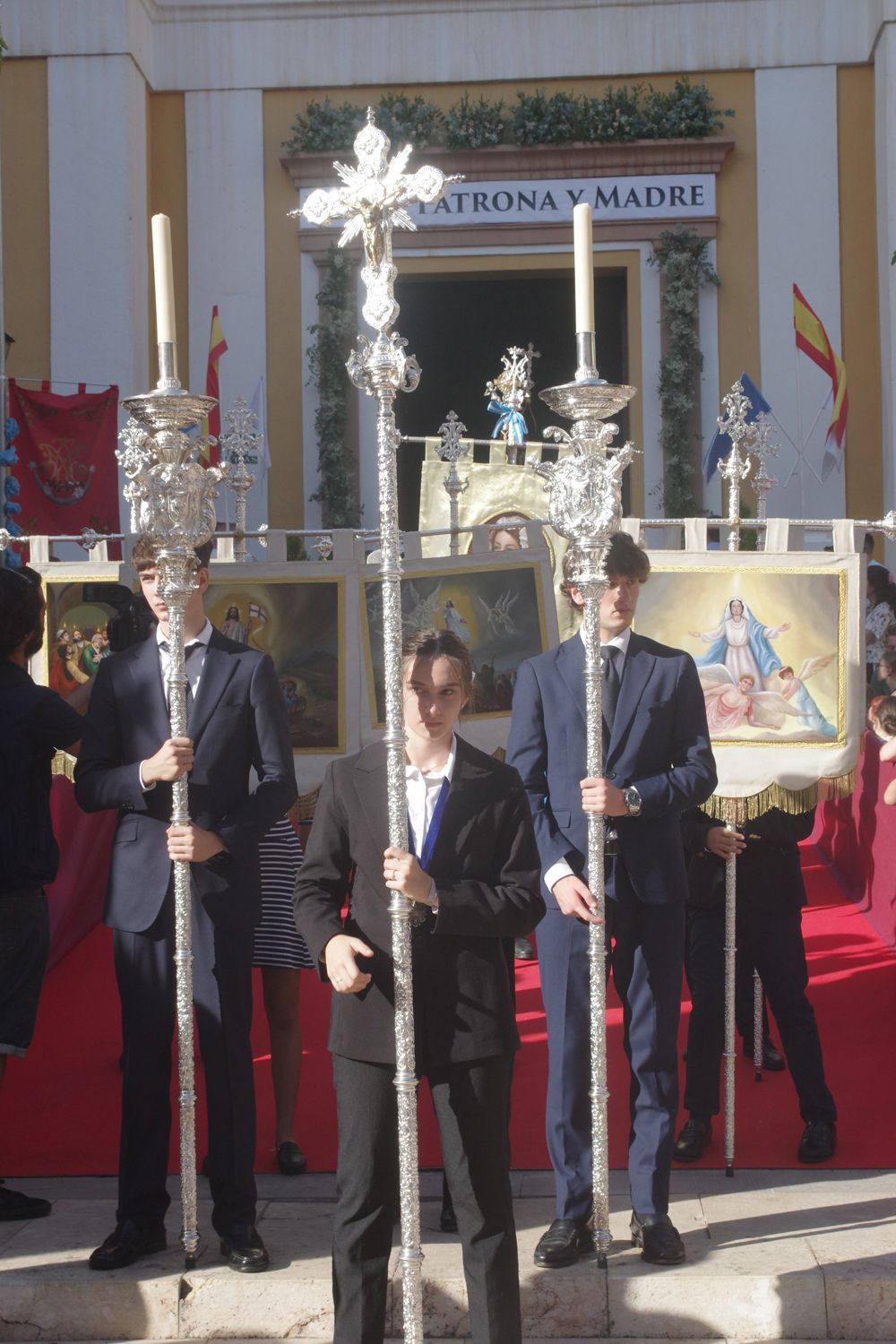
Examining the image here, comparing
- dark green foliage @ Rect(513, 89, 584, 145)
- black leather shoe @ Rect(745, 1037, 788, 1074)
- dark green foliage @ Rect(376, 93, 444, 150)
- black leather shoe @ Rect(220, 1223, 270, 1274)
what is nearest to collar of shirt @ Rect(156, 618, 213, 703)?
black leather shoe @ Rect(220, 1223, 270, 1274)

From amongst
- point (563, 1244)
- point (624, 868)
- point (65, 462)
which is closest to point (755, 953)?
point (624, 868)

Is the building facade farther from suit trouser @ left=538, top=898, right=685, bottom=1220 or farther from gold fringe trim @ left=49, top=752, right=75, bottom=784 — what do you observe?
suit trouser @ left=538, top=898, right=685, bottom=1220

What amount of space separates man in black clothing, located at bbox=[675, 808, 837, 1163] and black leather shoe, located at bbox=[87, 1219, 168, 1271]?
167 centimetres

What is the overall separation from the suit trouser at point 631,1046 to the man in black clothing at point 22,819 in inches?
55.5

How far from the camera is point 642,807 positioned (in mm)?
3809

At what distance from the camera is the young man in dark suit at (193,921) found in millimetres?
3848

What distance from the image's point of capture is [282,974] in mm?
4711

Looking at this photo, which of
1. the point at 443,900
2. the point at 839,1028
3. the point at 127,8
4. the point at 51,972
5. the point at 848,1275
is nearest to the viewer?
the point at 443,900

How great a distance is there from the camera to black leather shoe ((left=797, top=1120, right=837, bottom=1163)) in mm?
4664

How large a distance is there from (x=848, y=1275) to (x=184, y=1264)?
5.26 feet

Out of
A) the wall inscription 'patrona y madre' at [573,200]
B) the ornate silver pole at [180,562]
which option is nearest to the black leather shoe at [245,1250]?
the ornate silver pole at [180,562]

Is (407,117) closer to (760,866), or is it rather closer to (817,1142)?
(760,866)

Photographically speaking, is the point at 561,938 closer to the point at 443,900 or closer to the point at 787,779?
the point at 443,900

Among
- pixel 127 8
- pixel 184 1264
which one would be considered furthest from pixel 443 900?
pixel 127 8
